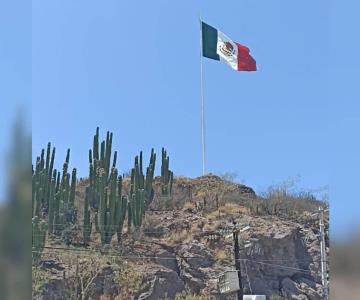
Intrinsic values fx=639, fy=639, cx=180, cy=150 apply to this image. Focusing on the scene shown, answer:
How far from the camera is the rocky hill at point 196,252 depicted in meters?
12.7

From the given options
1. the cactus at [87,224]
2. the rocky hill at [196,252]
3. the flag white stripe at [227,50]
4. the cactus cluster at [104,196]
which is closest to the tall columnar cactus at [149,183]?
the rocky hill at [196,252]

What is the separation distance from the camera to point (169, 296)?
13023 millimetres

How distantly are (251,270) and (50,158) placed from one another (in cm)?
482

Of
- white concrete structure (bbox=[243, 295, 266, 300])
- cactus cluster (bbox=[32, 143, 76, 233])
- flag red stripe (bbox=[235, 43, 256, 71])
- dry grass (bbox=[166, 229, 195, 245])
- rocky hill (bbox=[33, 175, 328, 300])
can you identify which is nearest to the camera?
cactus cluster (bbox=[32, 143, 76, 233])

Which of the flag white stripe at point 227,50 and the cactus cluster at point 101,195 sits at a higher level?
the flag white stripe at point 227,50

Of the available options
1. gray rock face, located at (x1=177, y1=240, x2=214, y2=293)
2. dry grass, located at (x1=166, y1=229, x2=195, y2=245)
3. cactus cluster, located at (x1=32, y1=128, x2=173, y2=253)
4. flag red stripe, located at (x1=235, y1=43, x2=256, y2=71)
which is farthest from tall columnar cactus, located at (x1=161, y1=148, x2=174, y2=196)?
flag red stripe, located at (x1=235, y1=43, x2=256, y2=71)

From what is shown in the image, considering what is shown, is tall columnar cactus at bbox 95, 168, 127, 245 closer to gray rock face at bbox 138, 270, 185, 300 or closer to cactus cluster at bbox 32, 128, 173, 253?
cactus cluster at bbox 32, 128, 173, 253

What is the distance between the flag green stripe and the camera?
13.5 meters

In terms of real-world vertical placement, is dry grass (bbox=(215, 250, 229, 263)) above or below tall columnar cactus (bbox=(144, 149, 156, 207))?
below

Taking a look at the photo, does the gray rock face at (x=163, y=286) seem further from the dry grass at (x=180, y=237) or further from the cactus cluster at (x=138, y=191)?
the cactus cluster at (x=138, y=191)

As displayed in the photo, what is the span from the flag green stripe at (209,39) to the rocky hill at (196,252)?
2.72 m

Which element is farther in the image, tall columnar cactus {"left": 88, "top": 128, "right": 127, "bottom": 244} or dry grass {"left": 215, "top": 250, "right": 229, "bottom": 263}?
dry grass {"left": 215, "top": 250, "right": 229, "bottom": 263}

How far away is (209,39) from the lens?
1356cm

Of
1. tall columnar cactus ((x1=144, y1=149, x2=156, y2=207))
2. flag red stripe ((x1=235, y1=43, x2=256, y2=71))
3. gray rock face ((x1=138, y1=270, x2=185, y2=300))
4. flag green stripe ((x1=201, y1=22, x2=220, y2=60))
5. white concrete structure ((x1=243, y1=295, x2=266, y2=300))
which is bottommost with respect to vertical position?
white concrete structure ((x1=243, y1=295, x2=266, y2=300))
